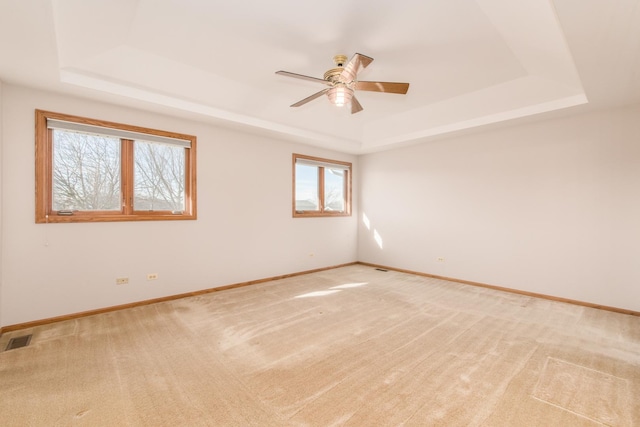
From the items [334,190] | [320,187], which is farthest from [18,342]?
[334,190]

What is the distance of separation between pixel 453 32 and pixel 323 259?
4.25m

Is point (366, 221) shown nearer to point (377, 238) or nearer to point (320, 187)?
point (377, 238)

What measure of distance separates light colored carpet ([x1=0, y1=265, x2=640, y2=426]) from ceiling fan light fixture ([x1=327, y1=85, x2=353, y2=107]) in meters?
2.29

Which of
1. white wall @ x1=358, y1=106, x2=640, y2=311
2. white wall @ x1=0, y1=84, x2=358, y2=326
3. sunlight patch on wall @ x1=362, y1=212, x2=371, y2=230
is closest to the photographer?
white wall @ x1=0, y1=84, x2=358, y2=326

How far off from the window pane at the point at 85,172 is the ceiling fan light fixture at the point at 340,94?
8.88 feet

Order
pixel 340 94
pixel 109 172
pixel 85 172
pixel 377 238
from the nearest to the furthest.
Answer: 1. pixel 340 94
2. pixel 85 172
3. pixel 109 172
4. pixel 377 238

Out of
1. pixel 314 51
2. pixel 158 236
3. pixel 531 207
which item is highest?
pixel 314 51

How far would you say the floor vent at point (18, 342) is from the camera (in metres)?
2.52

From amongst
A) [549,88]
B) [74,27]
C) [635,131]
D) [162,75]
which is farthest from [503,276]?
[74,27]

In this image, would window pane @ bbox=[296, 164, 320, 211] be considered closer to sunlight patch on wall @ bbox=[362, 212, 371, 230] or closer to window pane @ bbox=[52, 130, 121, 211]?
sunlight patch on wall @ bbox=[362, 212, 371, 230]

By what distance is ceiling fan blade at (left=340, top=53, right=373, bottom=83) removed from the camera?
2312 millimetres

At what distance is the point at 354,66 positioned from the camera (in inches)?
96.6

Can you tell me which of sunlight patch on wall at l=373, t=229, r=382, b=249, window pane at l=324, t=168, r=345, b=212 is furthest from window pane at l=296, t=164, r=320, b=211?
sunlight patch on wall at l=373, t=229, r=382, b=249

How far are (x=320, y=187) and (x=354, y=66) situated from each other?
3458mm
